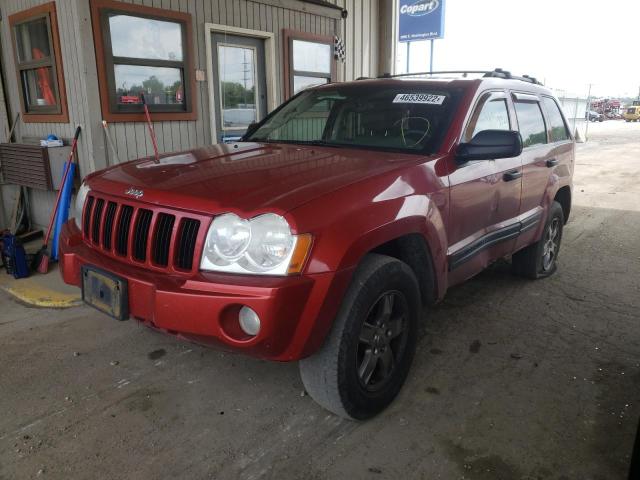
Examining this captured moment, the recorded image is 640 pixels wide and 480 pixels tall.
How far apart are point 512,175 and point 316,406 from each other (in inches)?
82.4

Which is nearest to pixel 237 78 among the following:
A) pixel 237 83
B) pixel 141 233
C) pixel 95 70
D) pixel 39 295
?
pixel 237 83

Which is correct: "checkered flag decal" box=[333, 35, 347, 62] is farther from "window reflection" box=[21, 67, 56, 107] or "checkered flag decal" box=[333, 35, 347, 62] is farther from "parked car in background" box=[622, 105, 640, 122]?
"parked car in background" box=[622, 105, 640, 122]

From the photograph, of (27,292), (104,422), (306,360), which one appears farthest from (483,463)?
(27,292)

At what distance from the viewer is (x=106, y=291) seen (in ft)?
8.27

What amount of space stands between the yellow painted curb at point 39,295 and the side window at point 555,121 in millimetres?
4196

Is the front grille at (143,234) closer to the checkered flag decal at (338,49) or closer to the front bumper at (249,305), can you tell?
the front bumper at (249,305)

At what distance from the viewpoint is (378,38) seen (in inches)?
370

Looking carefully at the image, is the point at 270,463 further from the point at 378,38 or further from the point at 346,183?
the point at 378,38

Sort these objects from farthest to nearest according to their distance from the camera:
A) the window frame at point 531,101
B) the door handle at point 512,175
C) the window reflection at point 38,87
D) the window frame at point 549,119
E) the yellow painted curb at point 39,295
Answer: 1. the window reflection at point 38,87
2. the window frame at point 549,119
3. the yellow painted curb at point 39,295
4. the window frame at point 531,101
5. the door handle at point 512,175

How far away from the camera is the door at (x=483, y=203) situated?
3156mm

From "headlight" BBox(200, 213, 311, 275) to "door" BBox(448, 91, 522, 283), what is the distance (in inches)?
49.5

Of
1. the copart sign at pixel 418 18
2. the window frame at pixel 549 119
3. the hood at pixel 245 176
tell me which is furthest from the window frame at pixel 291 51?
the hood at pixel 245 176

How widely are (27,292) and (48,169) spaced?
1.72 m

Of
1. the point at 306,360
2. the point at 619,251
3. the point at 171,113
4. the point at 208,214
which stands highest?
the point at 171,113
